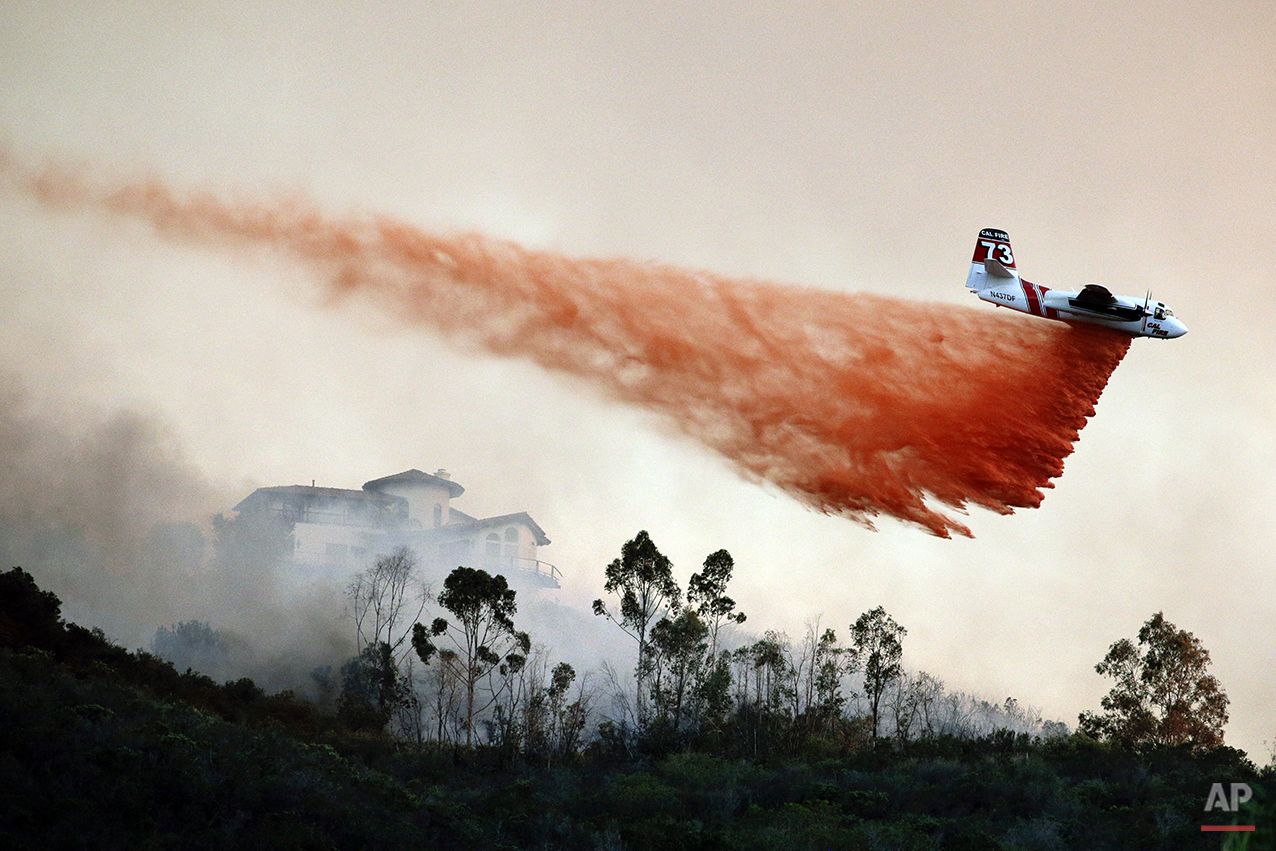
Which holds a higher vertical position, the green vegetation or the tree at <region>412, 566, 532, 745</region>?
the tree at <region>412, 566, 532, 745</region>

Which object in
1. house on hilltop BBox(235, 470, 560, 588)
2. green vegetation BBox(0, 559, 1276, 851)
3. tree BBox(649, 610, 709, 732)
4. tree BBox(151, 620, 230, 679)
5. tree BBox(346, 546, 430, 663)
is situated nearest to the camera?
green vegetation BBox(0, 559, 1276, 851)

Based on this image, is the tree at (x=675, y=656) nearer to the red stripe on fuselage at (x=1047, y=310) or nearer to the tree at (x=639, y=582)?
the tree at (x=639, y=582)

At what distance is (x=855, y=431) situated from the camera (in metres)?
42.4

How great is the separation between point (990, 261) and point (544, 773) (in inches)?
1123

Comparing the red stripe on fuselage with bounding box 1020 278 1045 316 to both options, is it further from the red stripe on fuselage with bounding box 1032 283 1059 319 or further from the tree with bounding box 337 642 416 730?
the tree with bounding box 337 642 416 730

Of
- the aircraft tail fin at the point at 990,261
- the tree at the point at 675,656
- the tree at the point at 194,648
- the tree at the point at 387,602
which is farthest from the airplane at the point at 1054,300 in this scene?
the tree at the point at 194,648

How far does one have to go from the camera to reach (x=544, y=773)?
149ft

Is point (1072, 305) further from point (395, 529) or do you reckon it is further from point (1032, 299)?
point (395, 529)

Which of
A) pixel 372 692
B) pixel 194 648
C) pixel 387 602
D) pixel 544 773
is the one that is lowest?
pixel 544 773

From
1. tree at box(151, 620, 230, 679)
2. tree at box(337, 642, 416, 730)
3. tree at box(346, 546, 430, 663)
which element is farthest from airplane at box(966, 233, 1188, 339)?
tree at box(151, 620, 230, 679)

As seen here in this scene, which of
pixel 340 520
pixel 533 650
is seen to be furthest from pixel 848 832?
pixel 340 520

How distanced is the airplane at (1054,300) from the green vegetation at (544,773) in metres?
16.5

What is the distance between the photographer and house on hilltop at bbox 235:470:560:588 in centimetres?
8619

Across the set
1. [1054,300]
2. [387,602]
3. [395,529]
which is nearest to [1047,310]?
[1054,300]
